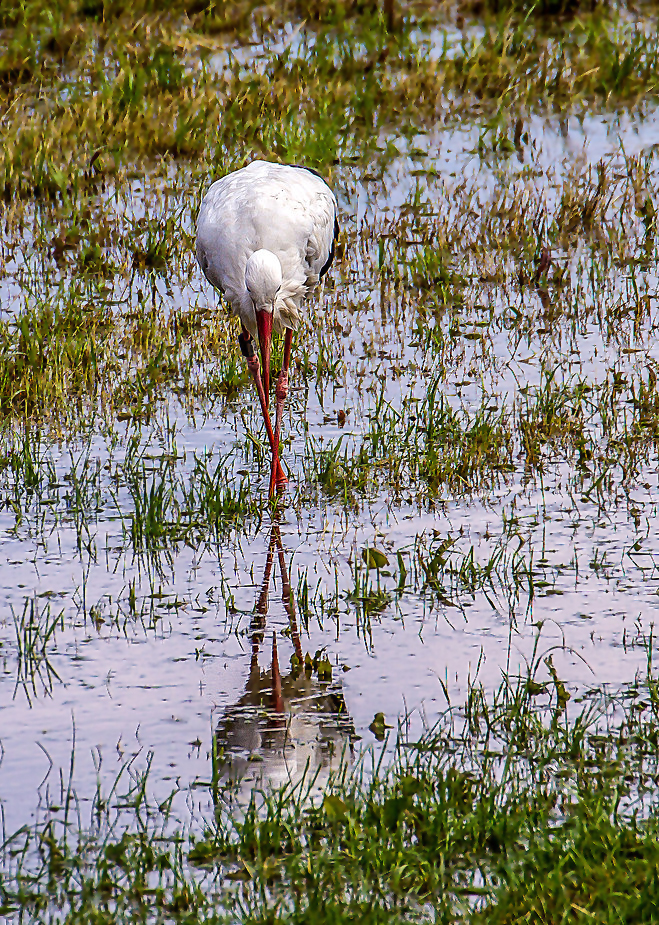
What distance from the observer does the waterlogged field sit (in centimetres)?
412

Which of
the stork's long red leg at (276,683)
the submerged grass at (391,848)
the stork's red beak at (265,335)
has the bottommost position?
the stork's long red leg at (276,683)

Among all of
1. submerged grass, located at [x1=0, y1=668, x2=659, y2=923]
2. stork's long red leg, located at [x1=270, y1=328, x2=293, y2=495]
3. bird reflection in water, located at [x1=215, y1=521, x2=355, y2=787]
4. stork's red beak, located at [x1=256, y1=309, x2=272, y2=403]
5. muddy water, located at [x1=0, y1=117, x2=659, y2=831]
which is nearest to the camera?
submerged grass, located at [x1=0, y1=668, x2=659, y2=923]

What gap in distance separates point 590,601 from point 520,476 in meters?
1.40

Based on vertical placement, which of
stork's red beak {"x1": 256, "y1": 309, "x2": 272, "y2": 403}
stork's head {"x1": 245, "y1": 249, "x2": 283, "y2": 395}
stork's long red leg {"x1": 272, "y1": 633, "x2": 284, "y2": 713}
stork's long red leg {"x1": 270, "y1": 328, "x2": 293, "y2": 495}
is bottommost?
stork's long red leg {"x1": 272, "y1": 633, "x2": 284, "y2": 713}

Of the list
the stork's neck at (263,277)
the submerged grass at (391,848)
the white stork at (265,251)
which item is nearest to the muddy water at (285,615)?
the submerged grass at (391,848)

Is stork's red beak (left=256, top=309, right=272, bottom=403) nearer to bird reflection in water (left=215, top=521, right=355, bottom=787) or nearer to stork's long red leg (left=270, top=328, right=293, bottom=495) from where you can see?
stork's long red leg (left=270, top=328, right=293, bottom=495)

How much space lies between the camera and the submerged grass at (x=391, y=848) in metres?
3.85

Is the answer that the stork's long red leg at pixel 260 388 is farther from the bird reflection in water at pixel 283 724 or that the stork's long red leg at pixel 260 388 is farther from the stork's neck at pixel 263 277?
the bird reflection in water at pixel 283 724

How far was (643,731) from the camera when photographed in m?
4.69

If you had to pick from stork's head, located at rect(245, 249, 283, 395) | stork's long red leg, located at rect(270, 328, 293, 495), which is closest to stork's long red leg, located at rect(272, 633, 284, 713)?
stork's long red leg, located at rect(270, 328, 293, 495)

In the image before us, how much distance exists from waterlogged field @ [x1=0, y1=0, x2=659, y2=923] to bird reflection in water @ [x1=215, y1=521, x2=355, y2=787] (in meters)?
0.02

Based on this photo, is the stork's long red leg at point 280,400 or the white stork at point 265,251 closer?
the stork's long red leg at point 280,400

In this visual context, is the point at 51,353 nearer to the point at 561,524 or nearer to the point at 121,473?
the point at 121,473

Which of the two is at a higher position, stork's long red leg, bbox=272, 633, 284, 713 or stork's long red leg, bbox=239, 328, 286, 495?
stork's long red leg, bbox=239, 328, 286, 495
